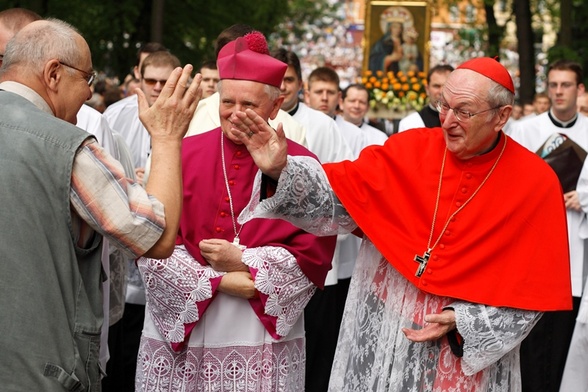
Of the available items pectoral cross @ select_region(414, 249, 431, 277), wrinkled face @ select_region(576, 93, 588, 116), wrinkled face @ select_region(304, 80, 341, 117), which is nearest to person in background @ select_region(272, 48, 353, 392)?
wrinkled face @ select_region(304, 80, 341, 117)

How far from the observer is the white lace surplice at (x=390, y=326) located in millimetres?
4727

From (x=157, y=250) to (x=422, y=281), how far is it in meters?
1.53

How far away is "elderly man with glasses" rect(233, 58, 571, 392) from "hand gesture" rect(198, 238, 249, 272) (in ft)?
1.01

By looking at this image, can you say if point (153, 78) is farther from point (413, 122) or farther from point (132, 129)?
point (413, 122)

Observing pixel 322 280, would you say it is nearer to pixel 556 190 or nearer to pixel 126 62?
pixel 556 190

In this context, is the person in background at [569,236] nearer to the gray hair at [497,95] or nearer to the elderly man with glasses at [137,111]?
the gray hair at [497,95]

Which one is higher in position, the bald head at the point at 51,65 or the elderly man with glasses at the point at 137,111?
the bald head at the point at 51,65

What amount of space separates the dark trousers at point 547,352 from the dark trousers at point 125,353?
3.23 meters

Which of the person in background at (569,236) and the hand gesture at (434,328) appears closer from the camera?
the hand gesture at (434,328)

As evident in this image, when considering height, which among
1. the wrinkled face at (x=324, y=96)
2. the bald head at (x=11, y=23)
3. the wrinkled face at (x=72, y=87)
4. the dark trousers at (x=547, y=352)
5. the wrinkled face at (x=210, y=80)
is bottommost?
→ the dark trousers at (x=547, y=352)

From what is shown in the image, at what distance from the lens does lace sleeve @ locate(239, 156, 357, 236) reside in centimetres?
458

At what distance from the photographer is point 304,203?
15.4 ft

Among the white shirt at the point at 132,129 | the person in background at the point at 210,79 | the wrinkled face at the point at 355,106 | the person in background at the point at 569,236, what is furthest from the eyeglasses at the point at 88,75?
the wrinkled face at the point at 355,106

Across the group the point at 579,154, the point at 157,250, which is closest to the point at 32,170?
the point at 157,250
